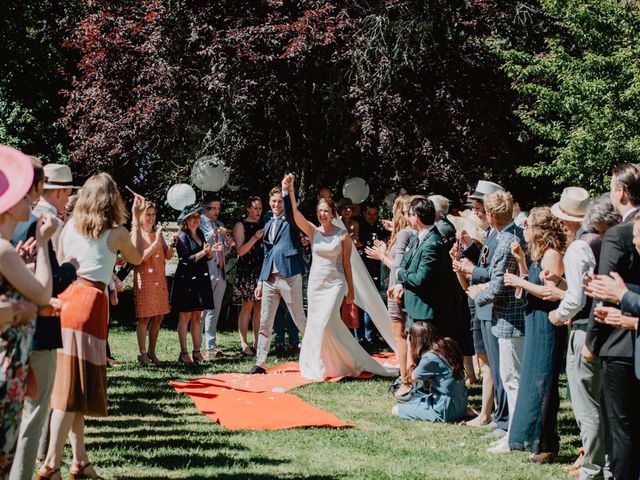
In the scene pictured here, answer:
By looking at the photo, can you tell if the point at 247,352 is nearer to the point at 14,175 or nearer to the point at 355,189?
the point at 355,189

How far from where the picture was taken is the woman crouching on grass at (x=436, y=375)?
7.29 metres

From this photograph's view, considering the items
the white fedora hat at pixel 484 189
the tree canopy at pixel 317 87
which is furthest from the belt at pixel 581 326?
the tree canopy at pixel 317 87

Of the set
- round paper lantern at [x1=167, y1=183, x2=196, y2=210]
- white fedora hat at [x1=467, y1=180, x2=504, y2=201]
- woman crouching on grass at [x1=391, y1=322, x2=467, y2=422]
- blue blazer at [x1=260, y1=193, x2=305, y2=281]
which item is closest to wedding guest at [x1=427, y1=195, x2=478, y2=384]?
woman crouching on grass at [x1=391, y1=322, x2=467, y2=422]

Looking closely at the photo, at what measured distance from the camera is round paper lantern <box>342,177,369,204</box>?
13.2 m

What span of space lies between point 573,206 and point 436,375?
2.34 m

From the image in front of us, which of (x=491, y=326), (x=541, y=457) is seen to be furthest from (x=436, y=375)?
(x=541, y=457)

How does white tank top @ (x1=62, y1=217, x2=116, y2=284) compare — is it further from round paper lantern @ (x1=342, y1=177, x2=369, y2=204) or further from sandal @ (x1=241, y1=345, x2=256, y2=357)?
round paper lantern @ (x1=342, y1=177, x2=369, y2=204)

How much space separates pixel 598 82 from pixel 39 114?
1209cm

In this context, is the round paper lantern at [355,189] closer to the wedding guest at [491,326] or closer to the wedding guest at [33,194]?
the wedding guest at [491,326]

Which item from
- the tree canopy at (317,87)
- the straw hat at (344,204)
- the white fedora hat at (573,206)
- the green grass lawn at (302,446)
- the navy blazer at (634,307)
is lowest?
the green grass lawn at (302,446)

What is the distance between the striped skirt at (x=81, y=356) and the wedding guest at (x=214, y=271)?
6.06m

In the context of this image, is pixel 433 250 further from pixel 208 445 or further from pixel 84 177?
pixel 84 177

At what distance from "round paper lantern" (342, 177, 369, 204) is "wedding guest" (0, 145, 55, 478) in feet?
31.4

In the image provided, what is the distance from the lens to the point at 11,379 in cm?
369
